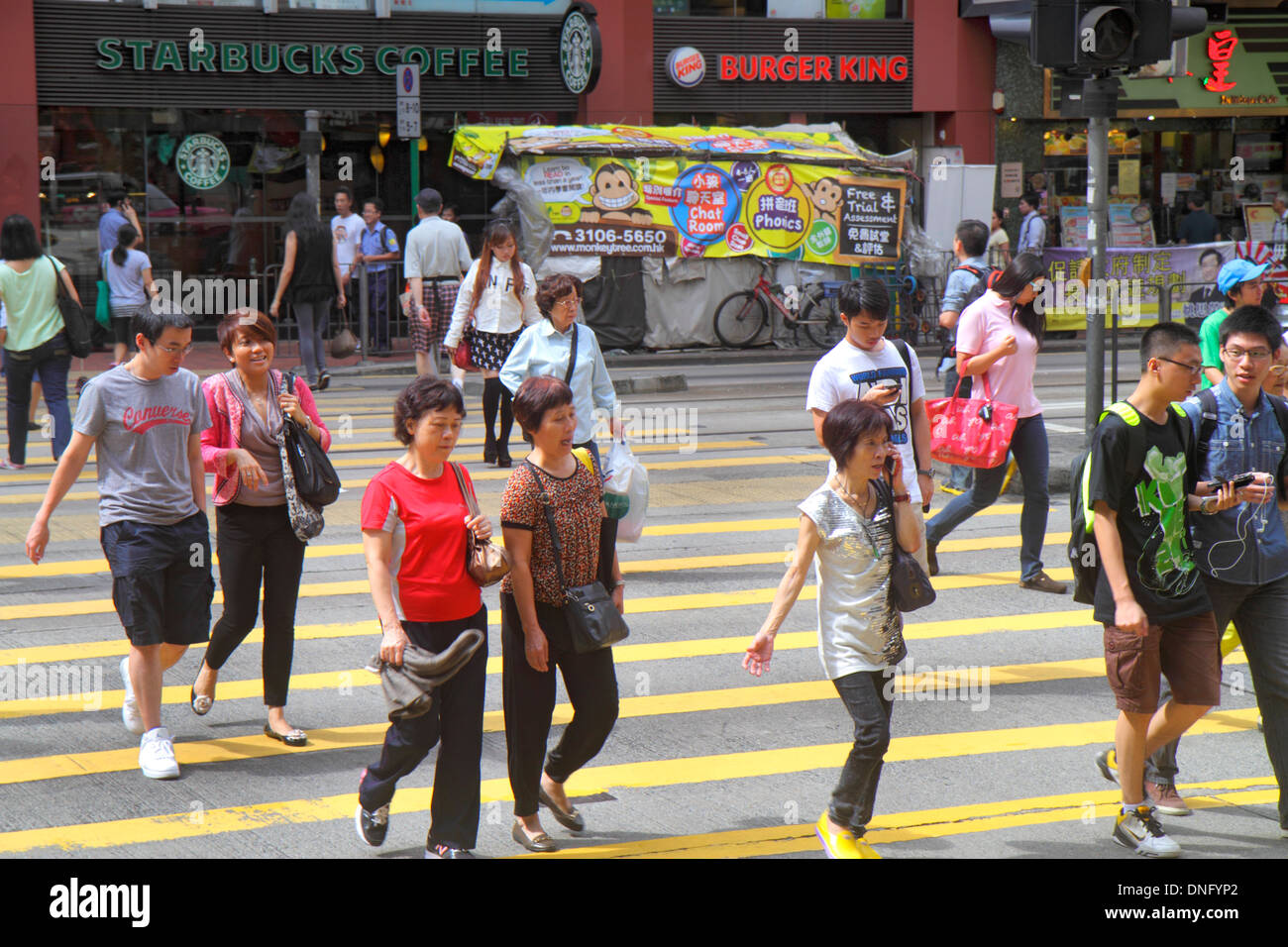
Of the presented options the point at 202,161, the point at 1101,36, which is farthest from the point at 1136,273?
the point at 1101,36

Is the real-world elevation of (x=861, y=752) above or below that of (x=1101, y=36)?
below

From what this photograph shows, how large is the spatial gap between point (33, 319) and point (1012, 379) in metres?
7.71

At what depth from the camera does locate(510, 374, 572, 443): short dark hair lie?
512 cm

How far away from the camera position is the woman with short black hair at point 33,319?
11.8 metres

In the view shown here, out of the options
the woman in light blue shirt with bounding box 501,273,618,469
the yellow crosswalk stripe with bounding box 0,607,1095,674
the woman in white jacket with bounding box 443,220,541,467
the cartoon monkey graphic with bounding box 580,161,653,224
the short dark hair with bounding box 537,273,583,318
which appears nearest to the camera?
the yellow crosswalk stripe with bounding box 0,607,1095,674

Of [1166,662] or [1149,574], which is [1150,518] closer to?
[1149,574]

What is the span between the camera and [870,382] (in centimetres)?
667

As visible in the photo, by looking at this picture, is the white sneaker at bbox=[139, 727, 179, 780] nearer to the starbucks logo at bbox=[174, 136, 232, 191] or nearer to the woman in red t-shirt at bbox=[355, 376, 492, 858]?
the woman in red t-shirt at bbox=[355, 376, 492, 858]

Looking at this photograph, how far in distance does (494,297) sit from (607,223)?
9034mm

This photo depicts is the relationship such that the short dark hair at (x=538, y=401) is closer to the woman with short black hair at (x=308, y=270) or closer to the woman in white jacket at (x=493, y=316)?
the woman in white jacket at (x=493, y=316)

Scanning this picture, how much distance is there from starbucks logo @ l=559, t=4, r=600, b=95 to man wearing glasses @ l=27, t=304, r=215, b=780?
1987 centimetres

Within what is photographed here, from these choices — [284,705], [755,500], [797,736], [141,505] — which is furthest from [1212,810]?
[755,500]

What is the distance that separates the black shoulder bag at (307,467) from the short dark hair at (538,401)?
1.19m

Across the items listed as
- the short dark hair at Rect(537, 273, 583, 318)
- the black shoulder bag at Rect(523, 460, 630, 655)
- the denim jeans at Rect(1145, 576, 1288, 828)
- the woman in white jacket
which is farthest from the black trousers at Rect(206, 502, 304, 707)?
the woman in white jacket
